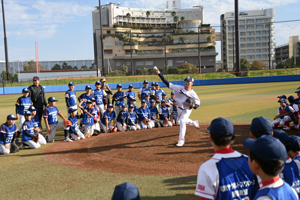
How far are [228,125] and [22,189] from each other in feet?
15.4

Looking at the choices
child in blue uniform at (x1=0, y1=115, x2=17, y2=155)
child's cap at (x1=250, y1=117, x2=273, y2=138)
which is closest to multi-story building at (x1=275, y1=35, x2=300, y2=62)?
child in blue uniform at (x1=0, y1=115, x2=17, y2=155)

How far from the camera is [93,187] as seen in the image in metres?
5.44

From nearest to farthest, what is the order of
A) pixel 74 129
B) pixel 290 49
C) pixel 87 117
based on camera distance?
1. pixel 74 129
2. pixel 87 117
3. pixel 290 49

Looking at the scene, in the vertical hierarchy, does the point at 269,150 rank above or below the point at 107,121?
above

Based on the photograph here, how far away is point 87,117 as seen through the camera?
10758mm

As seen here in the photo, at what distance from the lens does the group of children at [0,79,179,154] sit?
9.07 m

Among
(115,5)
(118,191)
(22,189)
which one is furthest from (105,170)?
(115,5)

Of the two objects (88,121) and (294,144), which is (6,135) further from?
(294,144)

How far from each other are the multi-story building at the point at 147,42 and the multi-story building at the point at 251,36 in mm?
27695

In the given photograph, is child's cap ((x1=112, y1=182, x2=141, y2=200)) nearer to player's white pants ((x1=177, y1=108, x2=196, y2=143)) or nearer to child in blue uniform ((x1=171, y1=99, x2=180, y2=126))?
player's white pants ((x1=177, y1=108, x2=196, y2=143))

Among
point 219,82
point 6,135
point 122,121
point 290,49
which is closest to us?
point 6,135

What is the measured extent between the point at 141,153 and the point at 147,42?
85.9 m

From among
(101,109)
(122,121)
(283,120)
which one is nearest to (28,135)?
(101,109)

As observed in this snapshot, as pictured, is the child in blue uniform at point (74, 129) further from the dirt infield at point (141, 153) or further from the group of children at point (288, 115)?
the group of children at point (288, 115)
